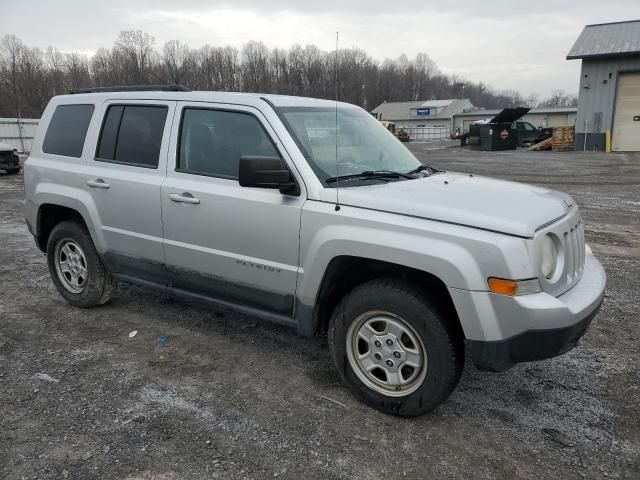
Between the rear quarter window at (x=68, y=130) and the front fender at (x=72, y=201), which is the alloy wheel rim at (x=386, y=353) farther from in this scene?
the rear quarter window at (x=68, y=130)

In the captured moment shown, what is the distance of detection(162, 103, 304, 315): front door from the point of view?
11.1ft

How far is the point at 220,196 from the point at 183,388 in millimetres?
1369

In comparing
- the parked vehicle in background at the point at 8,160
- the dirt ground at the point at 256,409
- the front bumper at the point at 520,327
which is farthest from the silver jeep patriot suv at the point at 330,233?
the parked vehicle in background at the point at 8,160

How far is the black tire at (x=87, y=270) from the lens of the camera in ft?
15.3

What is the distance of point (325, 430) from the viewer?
119 inches

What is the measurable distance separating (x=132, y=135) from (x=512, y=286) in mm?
3268

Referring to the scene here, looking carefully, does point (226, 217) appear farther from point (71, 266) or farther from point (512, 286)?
point (71, 266)

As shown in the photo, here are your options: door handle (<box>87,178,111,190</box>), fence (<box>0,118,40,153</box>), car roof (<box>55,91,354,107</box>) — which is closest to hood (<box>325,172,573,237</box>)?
car roof (<box>55,91,354,107</box>)

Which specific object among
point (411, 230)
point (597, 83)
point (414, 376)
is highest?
point (597, 83)

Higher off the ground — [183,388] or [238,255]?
[238,255]

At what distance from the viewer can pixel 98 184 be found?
432 cm

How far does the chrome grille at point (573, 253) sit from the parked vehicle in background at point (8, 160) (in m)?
18.7

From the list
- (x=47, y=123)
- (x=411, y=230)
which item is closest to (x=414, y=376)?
(x=411, y=230)

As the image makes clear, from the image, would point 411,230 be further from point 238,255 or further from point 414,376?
point 238,255
